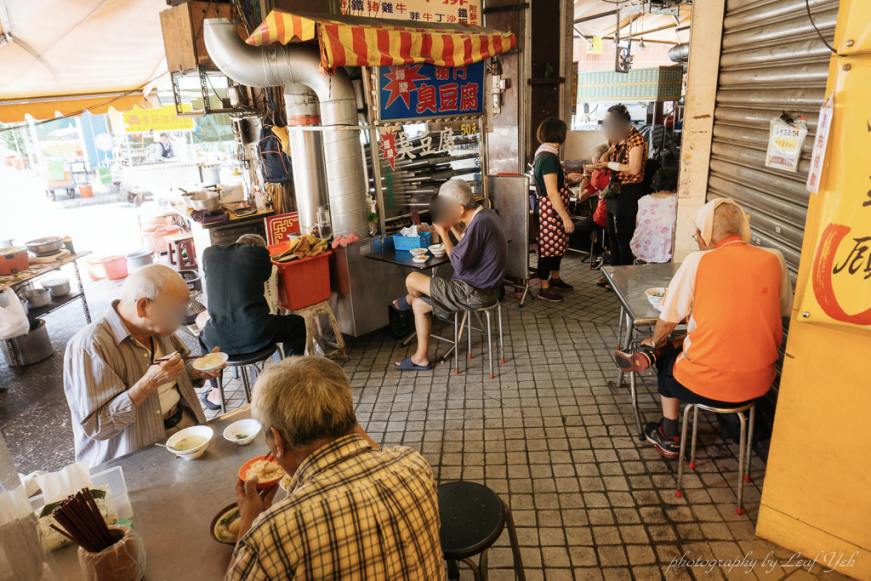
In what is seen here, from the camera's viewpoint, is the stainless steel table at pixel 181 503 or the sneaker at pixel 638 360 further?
the sneaker at pixel 638 360

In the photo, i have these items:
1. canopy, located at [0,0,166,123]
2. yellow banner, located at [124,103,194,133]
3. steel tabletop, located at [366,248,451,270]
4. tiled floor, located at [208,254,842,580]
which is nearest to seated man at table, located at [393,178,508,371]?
steel tabletop, located at [366,248,451,270]

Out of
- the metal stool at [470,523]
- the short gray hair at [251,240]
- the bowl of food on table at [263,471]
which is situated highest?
the short gray hair at [251,240]

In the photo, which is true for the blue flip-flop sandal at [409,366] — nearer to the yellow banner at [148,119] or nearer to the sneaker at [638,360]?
the sneaker at [638,360]

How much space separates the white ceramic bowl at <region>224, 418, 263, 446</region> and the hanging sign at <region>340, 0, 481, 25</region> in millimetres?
4781

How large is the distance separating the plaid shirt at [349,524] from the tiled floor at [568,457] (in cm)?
165

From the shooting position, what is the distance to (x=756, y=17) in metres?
3.78

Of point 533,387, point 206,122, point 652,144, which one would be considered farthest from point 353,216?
point 206,122

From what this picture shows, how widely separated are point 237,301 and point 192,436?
1.95 meters

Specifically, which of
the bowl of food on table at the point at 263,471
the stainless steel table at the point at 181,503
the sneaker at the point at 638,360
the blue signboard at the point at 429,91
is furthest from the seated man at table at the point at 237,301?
the sneaker at the point at 638,360

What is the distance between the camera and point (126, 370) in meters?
2.78

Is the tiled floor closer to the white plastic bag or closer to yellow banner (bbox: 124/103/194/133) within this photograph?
the white plastic bag

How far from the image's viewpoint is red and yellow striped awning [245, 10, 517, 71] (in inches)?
197

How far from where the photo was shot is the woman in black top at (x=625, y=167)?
20.6 ft

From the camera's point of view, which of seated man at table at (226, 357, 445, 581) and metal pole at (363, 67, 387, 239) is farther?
metal pole at (363, 67, 387, 239)
